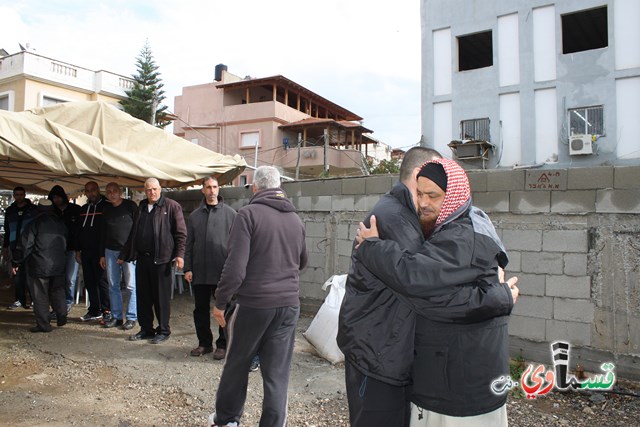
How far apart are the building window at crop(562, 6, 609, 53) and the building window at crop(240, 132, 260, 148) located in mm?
17040

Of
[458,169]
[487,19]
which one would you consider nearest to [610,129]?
[487,19]

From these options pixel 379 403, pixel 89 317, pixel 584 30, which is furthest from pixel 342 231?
pixel 584 30

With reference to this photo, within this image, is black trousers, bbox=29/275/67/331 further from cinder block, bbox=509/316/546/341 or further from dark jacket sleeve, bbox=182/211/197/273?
cinder block, bbox=509/316/546/341

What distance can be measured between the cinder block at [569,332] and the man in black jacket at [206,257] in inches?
127

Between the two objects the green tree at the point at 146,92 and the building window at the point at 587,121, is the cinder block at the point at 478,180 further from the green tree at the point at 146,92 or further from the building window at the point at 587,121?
the green tree at the point at 146,92

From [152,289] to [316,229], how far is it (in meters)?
2.41

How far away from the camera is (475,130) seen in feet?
62.7

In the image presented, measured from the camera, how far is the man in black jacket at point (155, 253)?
5004 millimetres

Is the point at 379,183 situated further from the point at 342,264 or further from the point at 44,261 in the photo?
the point at 44,261

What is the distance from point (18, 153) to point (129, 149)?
4.86 feet

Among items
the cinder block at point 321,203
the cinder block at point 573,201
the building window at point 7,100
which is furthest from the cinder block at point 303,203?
the building window at point 7,100

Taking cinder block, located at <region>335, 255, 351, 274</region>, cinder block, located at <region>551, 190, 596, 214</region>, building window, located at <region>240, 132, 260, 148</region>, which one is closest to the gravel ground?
cinder block, located at <region>335, 255, 351, 274</region>

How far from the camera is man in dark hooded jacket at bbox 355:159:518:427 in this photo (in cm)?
165

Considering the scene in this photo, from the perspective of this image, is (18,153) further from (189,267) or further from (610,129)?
(610,129)
